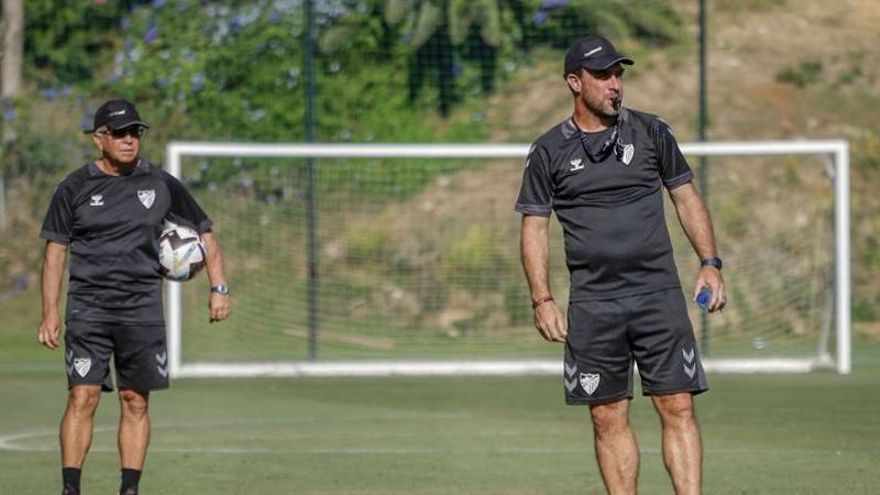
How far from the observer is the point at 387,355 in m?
19.9

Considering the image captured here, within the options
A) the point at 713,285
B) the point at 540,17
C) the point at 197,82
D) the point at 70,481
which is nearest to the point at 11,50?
the point at 197,82

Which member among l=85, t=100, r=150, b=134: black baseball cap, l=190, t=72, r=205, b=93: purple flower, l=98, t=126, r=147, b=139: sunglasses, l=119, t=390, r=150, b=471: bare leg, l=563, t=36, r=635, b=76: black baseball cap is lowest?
l=119, t=390, r=150, b=471: bare leg

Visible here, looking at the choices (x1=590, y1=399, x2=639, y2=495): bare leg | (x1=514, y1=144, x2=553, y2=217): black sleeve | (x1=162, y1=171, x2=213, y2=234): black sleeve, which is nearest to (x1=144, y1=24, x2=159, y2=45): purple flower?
(x1=162, y1=171, x2=213, y2=234): black sleeve

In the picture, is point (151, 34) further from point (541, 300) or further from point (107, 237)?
point (541, 300)

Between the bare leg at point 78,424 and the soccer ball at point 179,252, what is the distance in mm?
685

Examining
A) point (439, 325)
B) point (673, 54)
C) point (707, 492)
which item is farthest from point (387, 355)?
point (707, 492)

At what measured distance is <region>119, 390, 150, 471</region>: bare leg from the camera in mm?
9742

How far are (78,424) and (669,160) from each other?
10.7 ft

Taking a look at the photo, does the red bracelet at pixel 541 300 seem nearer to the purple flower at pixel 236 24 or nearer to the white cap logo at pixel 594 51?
the white cap logo at pixel 594 51

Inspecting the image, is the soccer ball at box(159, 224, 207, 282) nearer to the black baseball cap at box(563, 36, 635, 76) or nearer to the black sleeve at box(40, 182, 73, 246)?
the black sleeve at box(40, 182, 73, 246)

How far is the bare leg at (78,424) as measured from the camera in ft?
32.0

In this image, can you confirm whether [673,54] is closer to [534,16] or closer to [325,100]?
[534,16]

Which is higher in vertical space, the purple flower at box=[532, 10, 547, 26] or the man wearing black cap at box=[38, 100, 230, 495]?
the purple flower at box=[532, 10, 547, 26]

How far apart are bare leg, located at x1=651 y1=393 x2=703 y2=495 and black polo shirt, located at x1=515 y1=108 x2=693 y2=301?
1.61 ft
